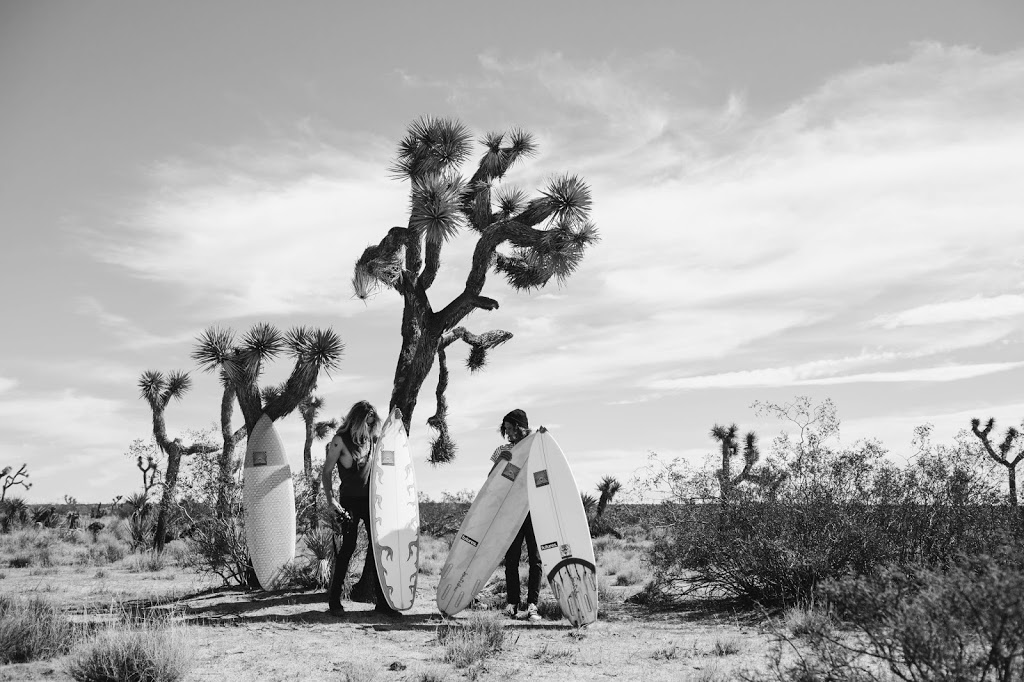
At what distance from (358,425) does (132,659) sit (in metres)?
3.07

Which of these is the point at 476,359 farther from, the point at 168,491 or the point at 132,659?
the point at 132,659

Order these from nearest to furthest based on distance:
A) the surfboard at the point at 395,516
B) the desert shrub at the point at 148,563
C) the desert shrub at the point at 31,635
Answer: the desert shrub at the point at 31,635 < the surfboard at the point at 395,516 < the desert shrub at the point at 148,563

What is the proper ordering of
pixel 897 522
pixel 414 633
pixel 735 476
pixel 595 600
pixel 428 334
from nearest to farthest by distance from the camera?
pixel 414 633
pixel 595 600
pixel 897 522
pixel 735 476
pixel 428 334

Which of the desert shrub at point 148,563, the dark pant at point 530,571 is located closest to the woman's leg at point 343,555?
the dark pant at point 530,571

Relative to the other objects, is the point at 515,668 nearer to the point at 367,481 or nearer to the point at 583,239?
the point at 367,481

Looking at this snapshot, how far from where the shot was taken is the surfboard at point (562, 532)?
7367 millimetres

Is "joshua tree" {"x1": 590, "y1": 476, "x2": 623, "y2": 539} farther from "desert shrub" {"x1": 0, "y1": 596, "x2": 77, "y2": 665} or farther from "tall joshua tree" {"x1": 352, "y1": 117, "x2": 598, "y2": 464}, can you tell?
"desert shrub" {"x1": 0, "y1": 596, "x2": 77, "y2": 665}

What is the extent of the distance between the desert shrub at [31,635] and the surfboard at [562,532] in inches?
166

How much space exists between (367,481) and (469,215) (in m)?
5.78

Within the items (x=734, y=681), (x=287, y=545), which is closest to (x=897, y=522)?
(x=734, y=681)

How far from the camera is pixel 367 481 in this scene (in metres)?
7.78

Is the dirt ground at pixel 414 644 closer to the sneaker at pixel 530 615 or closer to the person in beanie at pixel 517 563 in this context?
the sneaker at pixel 530 615

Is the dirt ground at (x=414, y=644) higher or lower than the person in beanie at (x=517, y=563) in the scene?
lower

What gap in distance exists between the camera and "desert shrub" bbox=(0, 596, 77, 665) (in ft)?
18.8
